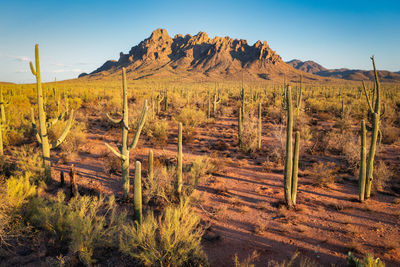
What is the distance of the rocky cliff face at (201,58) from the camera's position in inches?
4102

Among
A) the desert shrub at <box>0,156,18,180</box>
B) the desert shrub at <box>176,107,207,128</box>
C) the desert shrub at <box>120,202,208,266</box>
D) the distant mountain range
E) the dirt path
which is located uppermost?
the distant mountain range

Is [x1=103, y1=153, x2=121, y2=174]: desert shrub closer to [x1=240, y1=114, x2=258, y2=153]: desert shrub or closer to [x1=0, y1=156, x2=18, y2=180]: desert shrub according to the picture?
[x1=0, y1=156, x2=18, y2=180]: desert shrub

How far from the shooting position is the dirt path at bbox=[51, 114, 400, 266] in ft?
14.5

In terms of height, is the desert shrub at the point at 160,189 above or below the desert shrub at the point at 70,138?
below

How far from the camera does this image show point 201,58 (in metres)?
120

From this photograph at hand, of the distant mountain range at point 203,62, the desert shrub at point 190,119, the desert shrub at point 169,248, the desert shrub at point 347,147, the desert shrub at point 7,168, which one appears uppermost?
the distant mountain range at point 203,62

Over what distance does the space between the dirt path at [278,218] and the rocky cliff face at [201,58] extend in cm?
9200

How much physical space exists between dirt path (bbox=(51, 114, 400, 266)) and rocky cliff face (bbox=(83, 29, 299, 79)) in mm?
91997

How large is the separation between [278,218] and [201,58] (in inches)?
4814

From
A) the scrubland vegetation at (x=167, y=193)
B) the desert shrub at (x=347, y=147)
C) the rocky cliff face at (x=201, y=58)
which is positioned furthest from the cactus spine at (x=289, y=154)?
the rocky cliff face at (x=201, y=58)

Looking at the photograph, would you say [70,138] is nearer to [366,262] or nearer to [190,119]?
[190,119]

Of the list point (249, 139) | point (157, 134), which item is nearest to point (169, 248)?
point (249, 139)

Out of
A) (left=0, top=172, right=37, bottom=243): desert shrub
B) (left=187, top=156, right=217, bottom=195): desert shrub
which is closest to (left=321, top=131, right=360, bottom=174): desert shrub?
(left=187, top=156, right=217, bottom=195): desert shrub

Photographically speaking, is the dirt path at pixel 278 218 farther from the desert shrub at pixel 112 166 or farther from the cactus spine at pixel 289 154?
the cactus spine at pixel 289 154
